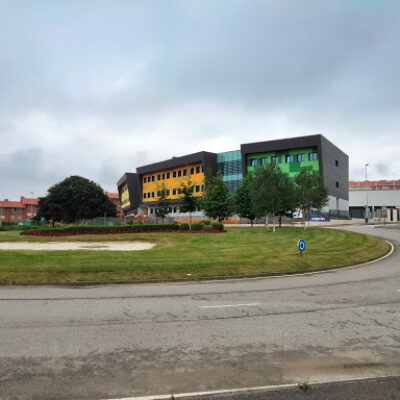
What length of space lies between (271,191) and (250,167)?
3296 centimetres

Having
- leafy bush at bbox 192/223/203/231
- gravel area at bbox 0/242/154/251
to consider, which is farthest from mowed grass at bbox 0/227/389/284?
leafy bush at bbox 192/223/203/231

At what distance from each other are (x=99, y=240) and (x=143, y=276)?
1801 cm

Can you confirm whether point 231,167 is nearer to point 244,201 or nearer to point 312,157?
point 312,157

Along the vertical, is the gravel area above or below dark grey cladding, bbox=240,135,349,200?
below

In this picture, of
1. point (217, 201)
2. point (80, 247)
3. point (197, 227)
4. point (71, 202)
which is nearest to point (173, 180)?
point (71, 202)

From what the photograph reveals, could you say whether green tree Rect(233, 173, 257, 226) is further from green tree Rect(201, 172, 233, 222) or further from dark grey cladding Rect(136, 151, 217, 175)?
dark grey cladding Rect(136, 151, 217, 175)

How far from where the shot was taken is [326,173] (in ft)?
194

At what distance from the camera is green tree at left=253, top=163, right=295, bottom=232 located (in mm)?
34188

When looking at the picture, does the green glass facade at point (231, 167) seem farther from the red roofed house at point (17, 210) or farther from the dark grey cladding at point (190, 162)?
the red roofed house at point (17, 210)

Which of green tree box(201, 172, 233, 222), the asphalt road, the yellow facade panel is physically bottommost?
the asphalt road

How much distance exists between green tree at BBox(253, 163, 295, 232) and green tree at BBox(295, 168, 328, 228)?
2.61 ft

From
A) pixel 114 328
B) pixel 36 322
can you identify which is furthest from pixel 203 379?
pixel 36 322

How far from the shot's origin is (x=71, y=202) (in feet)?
254

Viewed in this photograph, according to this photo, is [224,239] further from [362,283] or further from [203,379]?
[203,379]
